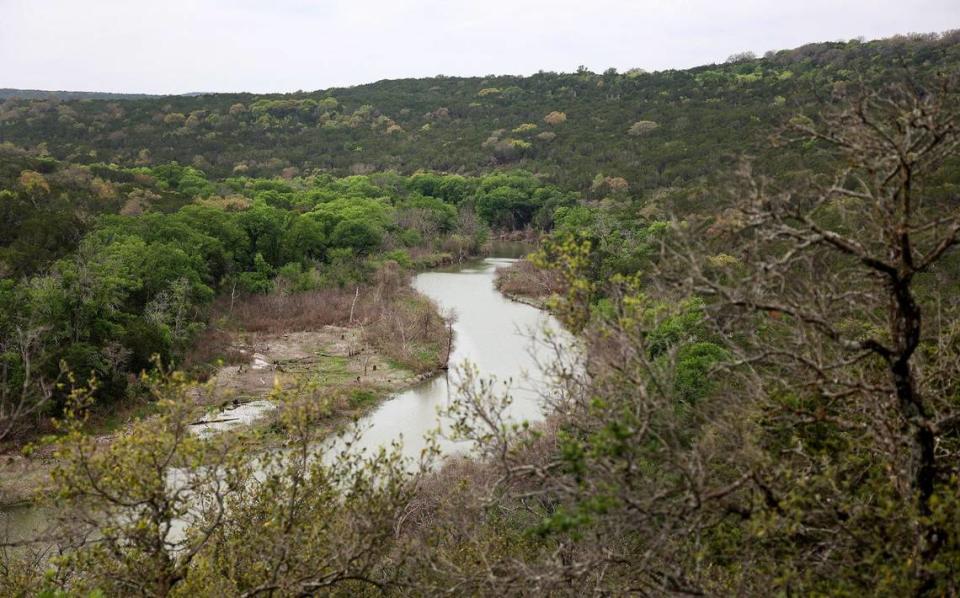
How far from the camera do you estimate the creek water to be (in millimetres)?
16141

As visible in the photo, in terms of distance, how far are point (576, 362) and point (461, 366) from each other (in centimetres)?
338

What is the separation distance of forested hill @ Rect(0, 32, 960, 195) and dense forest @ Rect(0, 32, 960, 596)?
3.58 feet

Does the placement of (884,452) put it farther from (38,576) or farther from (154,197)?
(154,197)

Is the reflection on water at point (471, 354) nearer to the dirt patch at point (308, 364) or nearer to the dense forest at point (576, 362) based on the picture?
the dense forest at point (576, 362)

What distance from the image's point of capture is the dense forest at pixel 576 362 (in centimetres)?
509

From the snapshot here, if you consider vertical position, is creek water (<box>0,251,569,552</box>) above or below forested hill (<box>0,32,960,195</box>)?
below

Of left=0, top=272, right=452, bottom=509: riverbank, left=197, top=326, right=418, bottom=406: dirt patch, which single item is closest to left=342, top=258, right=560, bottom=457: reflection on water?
left=0, top=272, right=452, bottom=509: riverbank

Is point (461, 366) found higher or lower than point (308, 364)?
higher

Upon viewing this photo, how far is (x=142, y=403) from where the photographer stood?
859 inches

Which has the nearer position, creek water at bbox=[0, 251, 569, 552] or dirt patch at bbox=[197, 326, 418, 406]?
creek water at bbox=[0, 251, 569, 552]

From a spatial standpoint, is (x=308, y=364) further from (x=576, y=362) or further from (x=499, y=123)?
(x=499, y=123)

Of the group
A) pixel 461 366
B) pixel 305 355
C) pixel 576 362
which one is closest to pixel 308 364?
pixel 305 355

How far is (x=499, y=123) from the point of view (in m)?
97.6

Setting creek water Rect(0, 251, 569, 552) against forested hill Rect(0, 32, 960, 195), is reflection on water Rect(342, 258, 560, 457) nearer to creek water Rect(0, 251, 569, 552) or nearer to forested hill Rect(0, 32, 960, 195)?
creek water Rect(0, 251, 569, 552)
